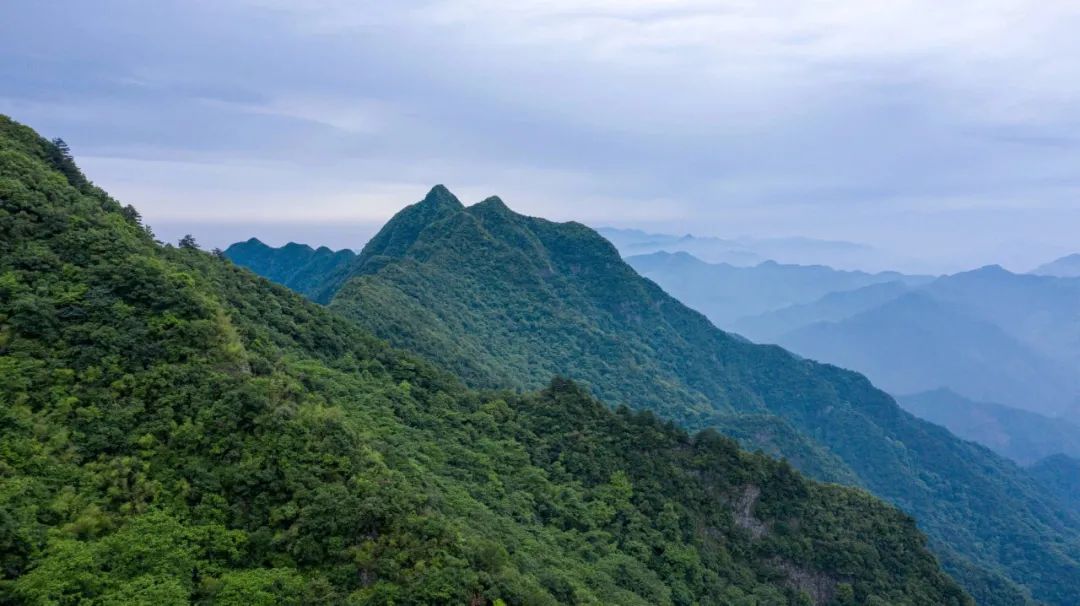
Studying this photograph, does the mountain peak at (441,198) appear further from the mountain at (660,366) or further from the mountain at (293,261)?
the mountain at (293,261)

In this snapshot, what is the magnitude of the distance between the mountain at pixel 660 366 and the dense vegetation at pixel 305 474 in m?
25.0

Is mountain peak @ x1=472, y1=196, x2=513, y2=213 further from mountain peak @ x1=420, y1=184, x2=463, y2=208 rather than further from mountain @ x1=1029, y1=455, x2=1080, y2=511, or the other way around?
mountain @ x1=1029, y1=455, x2=1080, y2=511

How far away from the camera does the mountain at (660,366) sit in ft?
253

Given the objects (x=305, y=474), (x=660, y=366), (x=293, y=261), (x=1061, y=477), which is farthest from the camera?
(x=293, y=261)

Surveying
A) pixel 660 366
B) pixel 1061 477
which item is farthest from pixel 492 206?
pixel 1061 477

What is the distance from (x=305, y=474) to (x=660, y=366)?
92.6 meters

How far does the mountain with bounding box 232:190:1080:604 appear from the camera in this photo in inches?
3039

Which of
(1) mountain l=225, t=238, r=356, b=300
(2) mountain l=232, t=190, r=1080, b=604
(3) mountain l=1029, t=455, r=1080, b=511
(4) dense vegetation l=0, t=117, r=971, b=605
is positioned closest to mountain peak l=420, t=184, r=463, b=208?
(2) mountain l=232, t=190, r=1080, b=604

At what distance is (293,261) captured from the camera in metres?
154

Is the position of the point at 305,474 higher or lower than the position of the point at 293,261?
lower

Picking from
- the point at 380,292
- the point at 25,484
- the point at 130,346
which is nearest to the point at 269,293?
the point at 130,346

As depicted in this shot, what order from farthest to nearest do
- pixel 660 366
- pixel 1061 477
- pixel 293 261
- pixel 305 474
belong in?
pixel 293 261 → pixel 1061 477 → pixel 660 366 → pixel 305 474

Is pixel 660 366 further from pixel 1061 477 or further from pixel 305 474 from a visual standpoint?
pixel 1061 477

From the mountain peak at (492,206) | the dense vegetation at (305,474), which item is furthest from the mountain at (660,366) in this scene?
the dense vegetation at (305,474)
